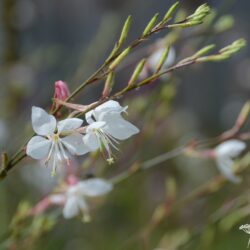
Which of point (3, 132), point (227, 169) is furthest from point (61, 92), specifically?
point (3, 132)

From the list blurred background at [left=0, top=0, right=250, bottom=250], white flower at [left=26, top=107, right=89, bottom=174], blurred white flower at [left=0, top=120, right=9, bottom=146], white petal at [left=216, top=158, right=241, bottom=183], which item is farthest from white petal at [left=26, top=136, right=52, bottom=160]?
blurred white flower at [left=0, top=120, right=9, bottom=146]

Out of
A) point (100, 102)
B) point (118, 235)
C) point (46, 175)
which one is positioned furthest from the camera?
point (118, 235)

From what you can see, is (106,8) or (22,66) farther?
(106,8)

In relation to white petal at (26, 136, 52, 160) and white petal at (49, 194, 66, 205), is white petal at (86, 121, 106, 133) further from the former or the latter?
white petal at (49, 194, 66, 205)

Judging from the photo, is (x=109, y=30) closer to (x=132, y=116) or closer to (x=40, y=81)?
(x=132, y=116)

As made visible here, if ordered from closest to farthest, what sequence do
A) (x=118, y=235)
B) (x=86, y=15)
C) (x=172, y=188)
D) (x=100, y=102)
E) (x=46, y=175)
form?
(x=100, y=102) → (x=172, y=188) → (x=46, y=175) → (x=118, y=235) → (x=86, y=15)

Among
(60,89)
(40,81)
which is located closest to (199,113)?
(40,81)

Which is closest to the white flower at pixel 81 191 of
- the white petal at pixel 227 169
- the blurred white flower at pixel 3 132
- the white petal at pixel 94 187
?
the white petal at pixel 94 187

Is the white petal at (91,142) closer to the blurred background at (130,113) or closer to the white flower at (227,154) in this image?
the blurred background at (130,113)
